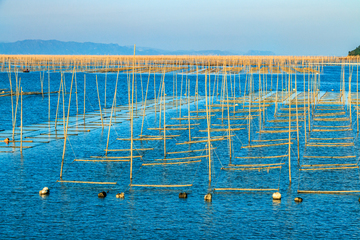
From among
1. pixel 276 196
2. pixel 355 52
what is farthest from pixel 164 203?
pixel 355 52

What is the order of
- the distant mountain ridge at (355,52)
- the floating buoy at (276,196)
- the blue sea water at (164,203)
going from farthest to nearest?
the distant mountain ridge at (355,52) < the floating buoy at (276,196) < the blue sea water at (164,203)

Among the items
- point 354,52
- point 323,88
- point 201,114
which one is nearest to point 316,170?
point 201,114

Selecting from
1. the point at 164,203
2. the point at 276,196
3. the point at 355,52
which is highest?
the point at 355,52

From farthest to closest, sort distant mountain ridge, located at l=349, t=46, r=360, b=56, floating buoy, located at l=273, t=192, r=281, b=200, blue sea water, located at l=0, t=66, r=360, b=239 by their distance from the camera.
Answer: distant mountain ridge, located at l=349, t=46, r=360, b=56 → floating buoy, located at l=273, t=192, r=281, b=200 → blue sea water, located at l=0, t=66, r=360, b=239

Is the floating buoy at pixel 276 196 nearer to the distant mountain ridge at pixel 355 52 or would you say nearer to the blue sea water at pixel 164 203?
the blue sea water at pixel 164 203

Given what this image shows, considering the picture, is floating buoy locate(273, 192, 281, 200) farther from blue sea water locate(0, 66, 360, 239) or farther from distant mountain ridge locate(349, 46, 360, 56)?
distant mountain ridge locate(349, 46, 360, 56)

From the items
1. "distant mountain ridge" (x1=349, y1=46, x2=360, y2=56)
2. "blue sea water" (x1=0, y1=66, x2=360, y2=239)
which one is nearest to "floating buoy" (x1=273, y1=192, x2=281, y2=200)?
"blue sea water" (x1=0, y1=66, x2=360, y2=239)

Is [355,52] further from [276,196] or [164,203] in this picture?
[164,203]

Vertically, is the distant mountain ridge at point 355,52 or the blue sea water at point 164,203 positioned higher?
the distant mountain ridge at point 355,52

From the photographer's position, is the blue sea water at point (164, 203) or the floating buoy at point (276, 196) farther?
the floating buoy at point (276, 196)

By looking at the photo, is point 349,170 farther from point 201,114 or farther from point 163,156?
point 201,114

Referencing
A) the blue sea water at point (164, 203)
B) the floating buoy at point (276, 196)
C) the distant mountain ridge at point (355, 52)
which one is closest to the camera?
the blue sea water at point (164, 203)

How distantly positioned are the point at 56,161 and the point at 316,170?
13.2 metres

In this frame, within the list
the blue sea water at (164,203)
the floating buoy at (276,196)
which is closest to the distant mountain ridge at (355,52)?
the blue sea water at (164,203)
